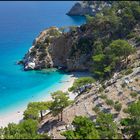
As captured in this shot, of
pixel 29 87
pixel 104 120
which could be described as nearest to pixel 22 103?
pixel 29 87

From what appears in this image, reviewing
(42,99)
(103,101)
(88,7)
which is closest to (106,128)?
(103,101)

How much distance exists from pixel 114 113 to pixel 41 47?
141 feet

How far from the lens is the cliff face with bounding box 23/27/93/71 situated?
91.4 meters

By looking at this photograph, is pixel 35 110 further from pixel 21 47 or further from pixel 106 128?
pixel 21 47

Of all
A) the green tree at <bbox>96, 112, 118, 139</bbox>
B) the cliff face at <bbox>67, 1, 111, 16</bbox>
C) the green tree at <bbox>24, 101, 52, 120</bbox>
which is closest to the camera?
the green tree at <bbox>96, 112, 118, 139</bbox>

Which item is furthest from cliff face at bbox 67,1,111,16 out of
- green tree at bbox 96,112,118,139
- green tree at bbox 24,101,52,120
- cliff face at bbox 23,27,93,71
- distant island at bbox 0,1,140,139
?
green tree at bbox 96,112,118,139

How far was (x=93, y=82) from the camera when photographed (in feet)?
235

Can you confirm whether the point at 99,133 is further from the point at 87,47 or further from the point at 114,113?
the point at 87,47

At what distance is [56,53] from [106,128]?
51557mm

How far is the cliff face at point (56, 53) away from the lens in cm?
9144

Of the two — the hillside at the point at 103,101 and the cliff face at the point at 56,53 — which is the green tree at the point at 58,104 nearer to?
the hillside at the point at 103,101

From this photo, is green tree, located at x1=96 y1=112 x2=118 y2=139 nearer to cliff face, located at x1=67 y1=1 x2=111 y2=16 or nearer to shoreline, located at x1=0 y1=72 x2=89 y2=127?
shoreline, located at x1=0 y1=72 x2=89 y2=127

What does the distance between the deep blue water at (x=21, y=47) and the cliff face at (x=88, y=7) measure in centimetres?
517

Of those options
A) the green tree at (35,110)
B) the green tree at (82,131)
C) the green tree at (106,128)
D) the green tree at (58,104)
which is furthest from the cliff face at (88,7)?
the green tree at (82,131)
